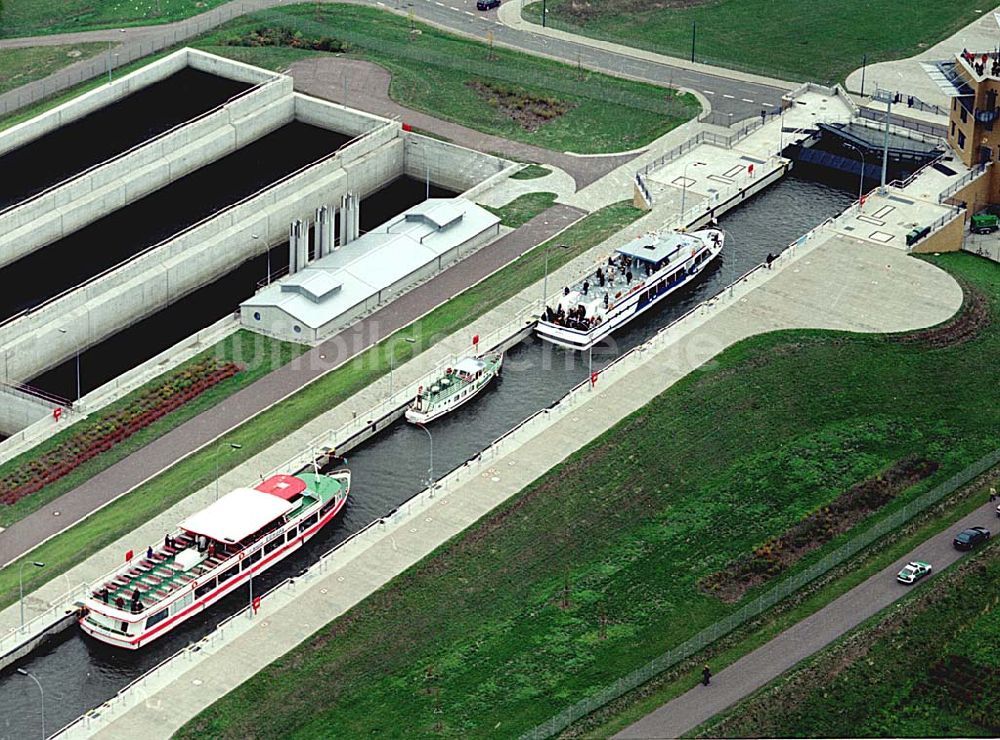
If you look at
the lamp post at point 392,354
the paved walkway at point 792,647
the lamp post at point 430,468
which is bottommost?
the paved walkway at point 792,647

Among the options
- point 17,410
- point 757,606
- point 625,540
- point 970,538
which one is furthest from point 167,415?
point 970,538

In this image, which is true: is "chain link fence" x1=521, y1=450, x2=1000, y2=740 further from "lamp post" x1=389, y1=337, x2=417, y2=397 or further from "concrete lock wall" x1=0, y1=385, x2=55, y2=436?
"concrete lock wall" x1=0, y1=385, x2=55, y2=436

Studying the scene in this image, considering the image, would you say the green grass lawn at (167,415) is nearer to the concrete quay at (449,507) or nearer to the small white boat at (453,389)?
the small white boat at (453,389)

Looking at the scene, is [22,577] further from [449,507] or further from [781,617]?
[781,617]

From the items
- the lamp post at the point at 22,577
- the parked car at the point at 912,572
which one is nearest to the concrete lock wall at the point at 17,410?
the lamp post at the point at 22,577

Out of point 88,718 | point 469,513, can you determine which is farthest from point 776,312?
point 88,718

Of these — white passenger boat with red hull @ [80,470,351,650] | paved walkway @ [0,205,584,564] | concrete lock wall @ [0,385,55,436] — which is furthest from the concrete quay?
concrete lock wall @ [0,385,55,436]

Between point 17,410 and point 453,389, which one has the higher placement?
point 453,389
